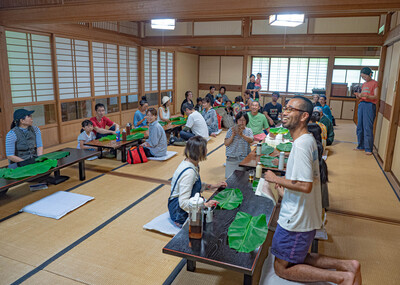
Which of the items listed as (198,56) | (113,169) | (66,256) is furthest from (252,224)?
(198,56)

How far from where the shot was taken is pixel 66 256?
3.00 metres

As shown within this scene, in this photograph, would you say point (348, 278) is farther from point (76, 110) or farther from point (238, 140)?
point (76, 110)

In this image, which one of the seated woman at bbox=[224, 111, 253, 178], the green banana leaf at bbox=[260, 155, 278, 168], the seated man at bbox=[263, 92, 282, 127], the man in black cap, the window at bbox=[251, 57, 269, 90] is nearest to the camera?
the green banana leaf at bbox=[260, 155, 278, 168]

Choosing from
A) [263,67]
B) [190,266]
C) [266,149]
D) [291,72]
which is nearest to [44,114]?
[266,149]

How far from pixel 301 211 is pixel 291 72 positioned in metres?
12.1

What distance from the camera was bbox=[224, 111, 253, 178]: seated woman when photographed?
4703mm

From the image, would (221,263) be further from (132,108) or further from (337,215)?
(132,108)

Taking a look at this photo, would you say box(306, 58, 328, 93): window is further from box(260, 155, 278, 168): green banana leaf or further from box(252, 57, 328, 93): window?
box(260, 155, 278, 168): green banana leaf

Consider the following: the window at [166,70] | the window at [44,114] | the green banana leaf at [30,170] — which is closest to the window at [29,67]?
the window at [44,114]

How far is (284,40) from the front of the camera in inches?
350

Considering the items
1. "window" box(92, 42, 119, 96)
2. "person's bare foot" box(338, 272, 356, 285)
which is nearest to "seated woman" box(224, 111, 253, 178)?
"person's bare foot" box(338, 272, 356, 285)

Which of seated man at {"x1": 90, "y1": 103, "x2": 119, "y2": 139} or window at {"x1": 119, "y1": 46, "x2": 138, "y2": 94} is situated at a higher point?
window at {"x1": 119, "y1": 46, "x2": 138, "y2": 94}

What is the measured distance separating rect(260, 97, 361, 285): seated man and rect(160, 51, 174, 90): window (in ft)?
33.4

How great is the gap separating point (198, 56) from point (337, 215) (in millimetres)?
11662
